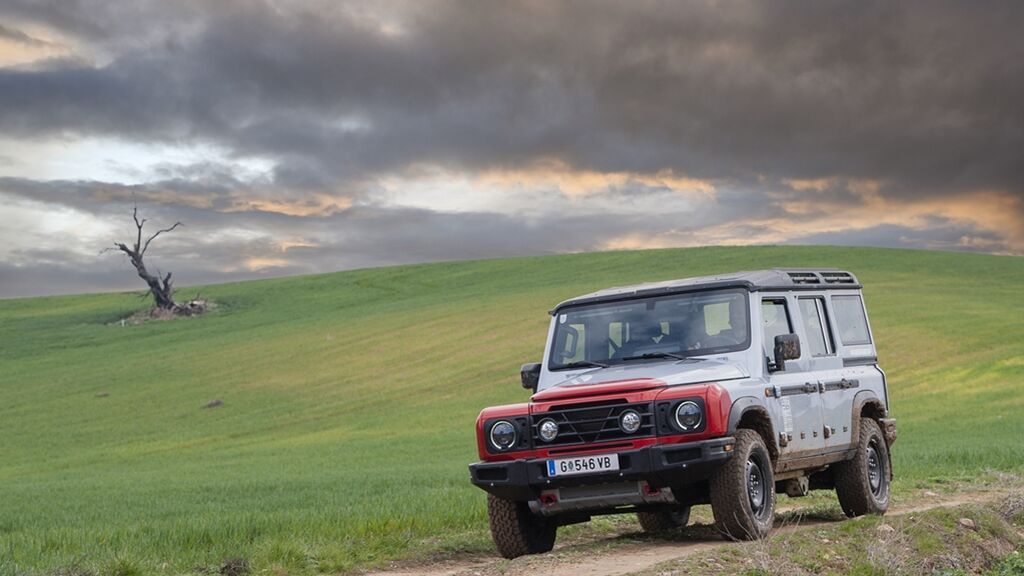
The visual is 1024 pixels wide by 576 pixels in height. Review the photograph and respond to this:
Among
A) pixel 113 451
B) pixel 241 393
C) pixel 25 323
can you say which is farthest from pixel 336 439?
pixel 25 323

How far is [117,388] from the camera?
178ft

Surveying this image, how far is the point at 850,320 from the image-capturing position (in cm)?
1429

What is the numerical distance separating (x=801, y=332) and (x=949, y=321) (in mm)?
41582

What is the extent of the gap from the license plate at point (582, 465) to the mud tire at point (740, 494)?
0.91 m

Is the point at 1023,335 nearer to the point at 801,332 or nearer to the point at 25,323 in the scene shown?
the point at 801,332

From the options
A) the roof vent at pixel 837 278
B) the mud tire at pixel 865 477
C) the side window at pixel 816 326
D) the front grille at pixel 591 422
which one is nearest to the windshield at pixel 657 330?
the front grille at pixel 591 422


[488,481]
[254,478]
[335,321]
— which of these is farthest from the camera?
[335,321]

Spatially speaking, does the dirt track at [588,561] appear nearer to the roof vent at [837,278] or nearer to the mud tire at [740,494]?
the mud tire at [740,494]

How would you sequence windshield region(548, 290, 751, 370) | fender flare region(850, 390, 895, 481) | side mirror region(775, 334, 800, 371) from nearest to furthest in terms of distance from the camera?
side mirror region(775, 334, 800, 371) < windshield region(548, 290, 751, 370) < fender flare region(850, 390, 895, 481)

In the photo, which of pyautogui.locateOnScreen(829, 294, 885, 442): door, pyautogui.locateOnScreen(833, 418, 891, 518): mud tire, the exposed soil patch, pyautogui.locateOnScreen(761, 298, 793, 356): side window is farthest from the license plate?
pyautogui.locateOnScreen(833, 418, 891, 518): mud tire

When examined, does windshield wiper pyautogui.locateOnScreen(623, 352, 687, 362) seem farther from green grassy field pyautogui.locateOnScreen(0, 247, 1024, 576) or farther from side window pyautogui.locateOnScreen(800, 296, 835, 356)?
green grassy field pyautogui.locateOnScreen(0, 247, 1024, 576)

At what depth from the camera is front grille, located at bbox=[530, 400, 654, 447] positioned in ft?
34.9

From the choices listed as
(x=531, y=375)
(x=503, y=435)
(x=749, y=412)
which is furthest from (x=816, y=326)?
(x=503, y=435)

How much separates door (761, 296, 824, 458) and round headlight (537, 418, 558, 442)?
216cm
